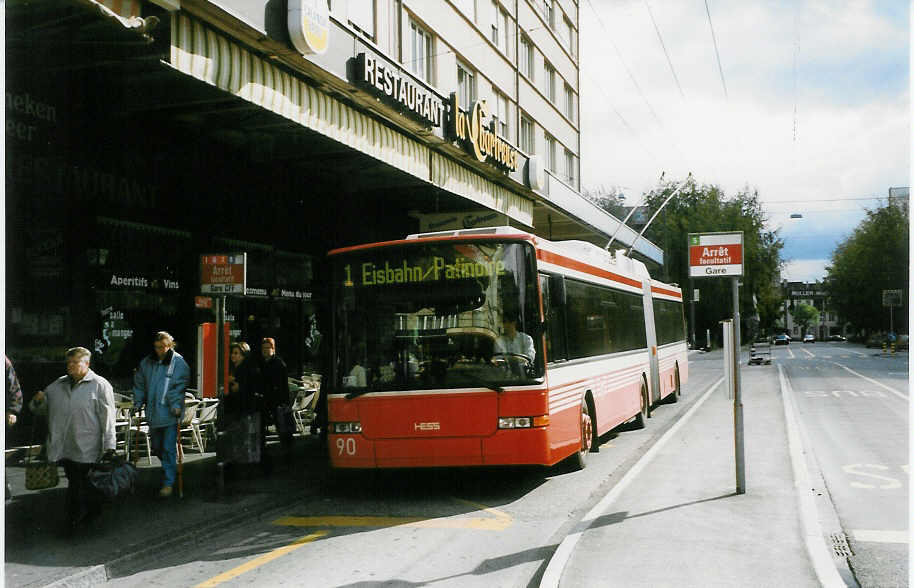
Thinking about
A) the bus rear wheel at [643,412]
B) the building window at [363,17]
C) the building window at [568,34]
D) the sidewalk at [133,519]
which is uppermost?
the building window at [568,34]

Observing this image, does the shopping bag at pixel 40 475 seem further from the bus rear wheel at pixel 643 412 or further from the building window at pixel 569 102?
the building window at pixel 569 102

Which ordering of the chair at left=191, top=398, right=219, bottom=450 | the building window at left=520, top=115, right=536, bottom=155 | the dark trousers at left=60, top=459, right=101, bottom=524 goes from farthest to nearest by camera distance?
1. the building window at left=520, top=115, right=536, bottom=155
2. the chair at left=191, top=398, right=219, bottom=450
3. the dark trousers at left=60, top=459, right=101, bottom=524

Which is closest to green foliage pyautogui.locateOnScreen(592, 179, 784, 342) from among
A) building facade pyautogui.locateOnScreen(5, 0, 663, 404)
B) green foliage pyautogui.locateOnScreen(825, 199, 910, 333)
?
green foliage pyautogui.locateOnScreen(825, 199, 910, 333)

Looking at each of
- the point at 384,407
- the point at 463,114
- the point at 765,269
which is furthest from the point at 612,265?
the point at 765,269

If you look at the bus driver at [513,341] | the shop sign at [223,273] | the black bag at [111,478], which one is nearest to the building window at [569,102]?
the shop sign at [223,273]

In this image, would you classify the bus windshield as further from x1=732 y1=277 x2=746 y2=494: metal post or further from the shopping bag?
the shopping bag

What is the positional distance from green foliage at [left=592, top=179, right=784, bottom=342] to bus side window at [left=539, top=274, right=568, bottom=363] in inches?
2222

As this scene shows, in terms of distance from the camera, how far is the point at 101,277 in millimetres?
12297

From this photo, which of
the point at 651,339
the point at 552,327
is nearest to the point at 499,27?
the point at 651,339

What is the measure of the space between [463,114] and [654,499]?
390 inches

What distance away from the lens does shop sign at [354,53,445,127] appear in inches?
489

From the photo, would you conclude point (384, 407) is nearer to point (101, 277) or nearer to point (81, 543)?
point (81, 543)

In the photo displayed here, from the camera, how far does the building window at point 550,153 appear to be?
3168 cm

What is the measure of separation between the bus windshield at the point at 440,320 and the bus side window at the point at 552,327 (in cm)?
28
